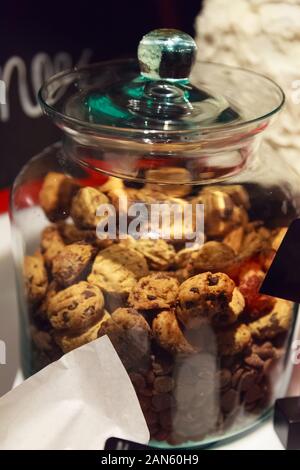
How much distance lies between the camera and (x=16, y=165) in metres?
0.70

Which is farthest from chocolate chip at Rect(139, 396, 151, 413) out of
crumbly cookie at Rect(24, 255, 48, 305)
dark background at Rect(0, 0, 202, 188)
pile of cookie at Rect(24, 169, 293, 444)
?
dark background at Rect(0, 0, 202, 188)

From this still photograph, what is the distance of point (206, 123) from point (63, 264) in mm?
139

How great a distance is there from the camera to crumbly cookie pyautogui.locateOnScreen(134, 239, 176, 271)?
0.44m

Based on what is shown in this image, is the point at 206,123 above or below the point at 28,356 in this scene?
above

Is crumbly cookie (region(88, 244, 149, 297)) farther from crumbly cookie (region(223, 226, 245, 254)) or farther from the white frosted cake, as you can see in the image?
the white frosted cake

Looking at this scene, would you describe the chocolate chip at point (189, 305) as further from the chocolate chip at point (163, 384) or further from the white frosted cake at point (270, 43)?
the white frosted cake at point (270, 43)

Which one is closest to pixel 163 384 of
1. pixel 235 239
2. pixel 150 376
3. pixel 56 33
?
pixel 150 376

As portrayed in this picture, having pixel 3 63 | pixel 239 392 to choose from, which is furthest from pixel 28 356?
pixel 3 63

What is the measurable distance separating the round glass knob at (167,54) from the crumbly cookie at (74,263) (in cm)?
13

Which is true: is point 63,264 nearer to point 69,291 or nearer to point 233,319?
point 69,291

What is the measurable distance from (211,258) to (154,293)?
0.05 meters

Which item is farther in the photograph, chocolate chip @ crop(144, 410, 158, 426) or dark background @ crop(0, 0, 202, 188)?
dark background @ crop(0, 0, 202, 188)

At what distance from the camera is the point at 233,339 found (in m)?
0.45

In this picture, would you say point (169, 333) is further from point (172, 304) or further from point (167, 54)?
point (167, 54)
